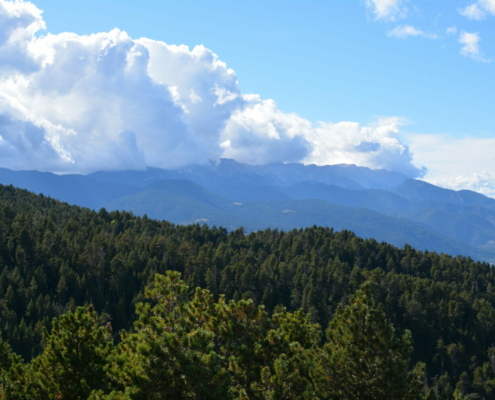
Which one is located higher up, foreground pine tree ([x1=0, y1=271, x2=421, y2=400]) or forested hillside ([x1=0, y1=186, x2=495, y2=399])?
foreground pine tree ([x1=0, y1=271, x2=421, y2=400])

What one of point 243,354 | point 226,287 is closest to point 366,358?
point 243,354

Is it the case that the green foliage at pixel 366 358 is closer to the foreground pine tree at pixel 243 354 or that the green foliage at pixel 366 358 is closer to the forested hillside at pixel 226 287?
the foreground pine tree at pixel 243 354

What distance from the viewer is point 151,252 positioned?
463 ft

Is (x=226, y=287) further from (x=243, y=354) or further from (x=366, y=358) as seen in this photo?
(x=366, y=358)

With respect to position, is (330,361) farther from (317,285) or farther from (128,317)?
(317,285)

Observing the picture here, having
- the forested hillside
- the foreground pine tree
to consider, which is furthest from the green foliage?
the forested hillside

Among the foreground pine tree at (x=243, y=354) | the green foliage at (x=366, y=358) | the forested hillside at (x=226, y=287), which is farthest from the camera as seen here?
the forested hillside at (x=226, y=287)

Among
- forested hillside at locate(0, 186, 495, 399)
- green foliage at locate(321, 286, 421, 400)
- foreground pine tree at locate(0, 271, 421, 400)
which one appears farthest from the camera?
forested hillside at locate(0, 186, 495, 399)

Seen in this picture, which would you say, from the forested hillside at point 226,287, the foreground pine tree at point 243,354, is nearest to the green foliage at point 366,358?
the foreground pine tree at point 243,354

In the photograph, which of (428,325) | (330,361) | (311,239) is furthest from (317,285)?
(330,361)

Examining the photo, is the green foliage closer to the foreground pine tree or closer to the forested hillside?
the foreground pine tree

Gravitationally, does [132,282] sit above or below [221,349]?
below

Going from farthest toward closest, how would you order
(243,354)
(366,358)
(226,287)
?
1. (226,287)
2. (243,354)
3. (366,358)

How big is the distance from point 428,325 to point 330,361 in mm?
119941
